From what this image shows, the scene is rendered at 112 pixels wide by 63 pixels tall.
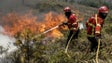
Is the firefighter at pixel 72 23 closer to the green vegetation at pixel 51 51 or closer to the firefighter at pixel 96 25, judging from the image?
Result: the green vegetation at pixel 51 51

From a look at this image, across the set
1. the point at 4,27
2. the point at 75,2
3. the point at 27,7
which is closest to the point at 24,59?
the point at 4,27

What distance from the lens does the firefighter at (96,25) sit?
9.95 m

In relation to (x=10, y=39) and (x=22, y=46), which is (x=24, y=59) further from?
(x=10, y=39)

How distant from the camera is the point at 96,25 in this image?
396 inches

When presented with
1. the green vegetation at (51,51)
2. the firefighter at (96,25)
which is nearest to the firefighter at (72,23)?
the green vegetation at (51,51)

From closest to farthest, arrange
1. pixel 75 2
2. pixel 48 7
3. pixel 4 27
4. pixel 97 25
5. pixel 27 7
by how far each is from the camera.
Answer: pixel 97 25 → pixel 4 27 → pixel 27 7 → pixel 48 7 → pixel 75 2

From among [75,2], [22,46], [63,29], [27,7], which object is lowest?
[75,2]

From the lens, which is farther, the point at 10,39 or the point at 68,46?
the point at 10,39

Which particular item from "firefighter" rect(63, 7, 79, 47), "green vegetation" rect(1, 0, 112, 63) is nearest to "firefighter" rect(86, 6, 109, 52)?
"green vegetation" rect(1, 0, 112, 63)

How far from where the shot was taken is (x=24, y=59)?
34.6ft

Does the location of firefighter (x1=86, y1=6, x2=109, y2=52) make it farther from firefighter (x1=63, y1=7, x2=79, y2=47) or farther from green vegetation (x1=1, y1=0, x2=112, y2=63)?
firefighter (x1=63, y1=7, x2=79, y2=47)

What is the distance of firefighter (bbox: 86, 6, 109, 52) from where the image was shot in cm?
995

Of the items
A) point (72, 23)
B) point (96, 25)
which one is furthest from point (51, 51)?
point (96, 25)

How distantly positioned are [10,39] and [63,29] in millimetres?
8622
